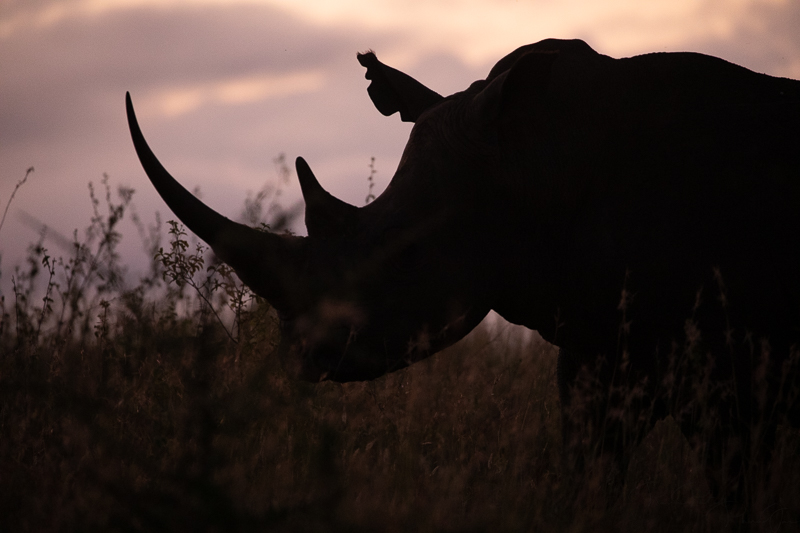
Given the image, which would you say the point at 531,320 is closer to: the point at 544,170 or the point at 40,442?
the point at 544,170

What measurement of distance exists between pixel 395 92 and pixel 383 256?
1.40 meters

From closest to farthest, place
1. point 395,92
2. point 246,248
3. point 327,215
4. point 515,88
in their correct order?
point 246,248 < point 327,215 < point 515,88 < point 395,92

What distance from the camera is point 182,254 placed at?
4.70 m

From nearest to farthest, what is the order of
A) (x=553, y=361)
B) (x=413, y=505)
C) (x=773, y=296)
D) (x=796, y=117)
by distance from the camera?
(x=413, y=505), (x=773, y=296), (x=796, y=117), (x=553, y=361)

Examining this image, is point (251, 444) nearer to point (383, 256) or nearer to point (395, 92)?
point (383, 256)

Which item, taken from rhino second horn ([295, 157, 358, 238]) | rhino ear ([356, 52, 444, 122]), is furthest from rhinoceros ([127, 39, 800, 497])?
rhino ear ([356, 52, 444, 122])

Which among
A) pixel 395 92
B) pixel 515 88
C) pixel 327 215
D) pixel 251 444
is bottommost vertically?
pixel 251 444

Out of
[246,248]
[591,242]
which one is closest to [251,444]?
[246,248]

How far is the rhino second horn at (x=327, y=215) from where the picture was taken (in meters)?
3.46

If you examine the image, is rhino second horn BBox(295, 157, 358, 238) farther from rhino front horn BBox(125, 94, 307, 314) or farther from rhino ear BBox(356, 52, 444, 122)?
rhino ear BBox(356, 52, 444, 122)

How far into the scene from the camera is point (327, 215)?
3.46 m

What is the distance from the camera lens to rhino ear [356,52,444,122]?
434 cm

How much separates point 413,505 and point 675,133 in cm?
195

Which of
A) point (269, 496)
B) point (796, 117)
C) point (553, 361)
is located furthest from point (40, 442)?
point (553, 361)
